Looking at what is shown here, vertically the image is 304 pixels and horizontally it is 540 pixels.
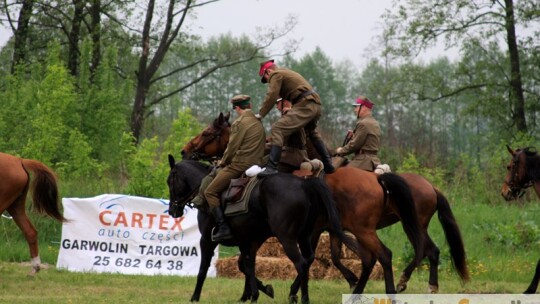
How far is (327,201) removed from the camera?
11.0m

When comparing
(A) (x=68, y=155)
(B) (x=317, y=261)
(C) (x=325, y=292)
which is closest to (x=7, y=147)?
(A) (x=68, y=155)

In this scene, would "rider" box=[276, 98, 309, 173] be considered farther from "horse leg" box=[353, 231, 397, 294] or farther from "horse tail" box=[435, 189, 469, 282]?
"horse tail" box=[435, 189, 469, 282]

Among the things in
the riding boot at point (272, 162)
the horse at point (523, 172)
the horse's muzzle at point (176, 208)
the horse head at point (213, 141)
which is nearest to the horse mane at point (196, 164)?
the horse head at point (213, 141)

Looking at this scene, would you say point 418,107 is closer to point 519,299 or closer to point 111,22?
point 111,22

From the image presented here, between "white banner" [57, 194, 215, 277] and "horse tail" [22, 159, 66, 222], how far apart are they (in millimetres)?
1958

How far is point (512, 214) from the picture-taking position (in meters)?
22.9

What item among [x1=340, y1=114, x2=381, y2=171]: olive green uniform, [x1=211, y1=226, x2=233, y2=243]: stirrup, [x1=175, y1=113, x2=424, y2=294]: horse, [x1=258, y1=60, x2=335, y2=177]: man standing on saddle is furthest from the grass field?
[x1=258, y1=60, x2=335, y2=177]: man standing on saddle

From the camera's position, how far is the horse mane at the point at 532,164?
14120 millimetres

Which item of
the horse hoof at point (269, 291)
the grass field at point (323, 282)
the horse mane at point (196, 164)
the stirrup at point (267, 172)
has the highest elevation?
the stirrup at point (267, 172)

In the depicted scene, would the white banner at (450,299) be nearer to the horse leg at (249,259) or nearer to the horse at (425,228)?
the horse leg at (249,259)

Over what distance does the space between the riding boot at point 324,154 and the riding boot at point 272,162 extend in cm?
81

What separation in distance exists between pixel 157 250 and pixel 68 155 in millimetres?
10447

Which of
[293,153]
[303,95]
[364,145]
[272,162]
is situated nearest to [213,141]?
[293,153]

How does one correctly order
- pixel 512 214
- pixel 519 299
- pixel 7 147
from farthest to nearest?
pixel 7 147
pixel 512 214
pixel 519 299
